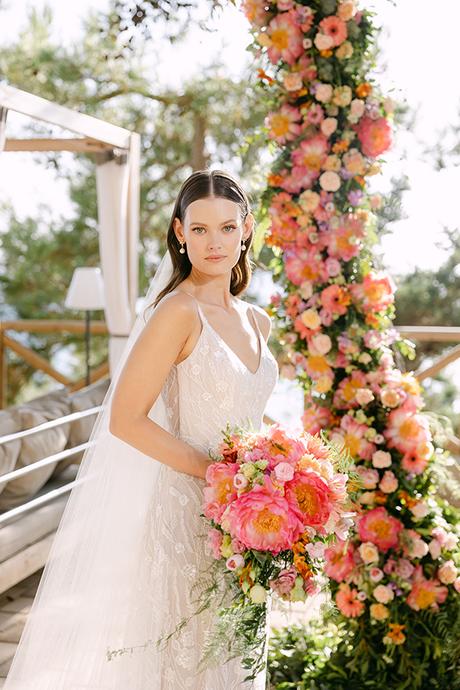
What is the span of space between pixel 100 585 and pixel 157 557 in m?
0.25

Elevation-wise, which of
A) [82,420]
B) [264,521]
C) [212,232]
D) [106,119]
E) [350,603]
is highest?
[106,119]

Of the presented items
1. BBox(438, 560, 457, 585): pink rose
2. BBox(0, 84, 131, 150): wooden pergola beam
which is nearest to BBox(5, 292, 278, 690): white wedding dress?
BBox(438, 560, 457, 585): pink rose

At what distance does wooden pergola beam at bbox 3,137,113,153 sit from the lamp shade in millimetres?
2510

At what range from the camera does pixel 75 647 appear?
2297 mm

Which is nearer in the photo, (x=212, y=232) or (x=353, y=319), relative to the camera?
(x=212, y=232)

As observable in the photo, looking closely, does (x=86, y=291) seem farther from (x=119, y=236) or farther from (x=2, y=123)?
(x=2, y=123)

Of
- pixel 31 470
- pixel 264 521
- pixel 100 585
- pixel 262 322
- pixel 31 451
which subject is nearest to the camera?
pixel 264 521

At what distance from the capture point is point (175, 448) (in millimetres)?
1940

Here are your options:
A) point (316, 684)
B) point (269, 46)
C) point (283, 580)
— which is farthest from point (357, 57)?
point (316, 684)

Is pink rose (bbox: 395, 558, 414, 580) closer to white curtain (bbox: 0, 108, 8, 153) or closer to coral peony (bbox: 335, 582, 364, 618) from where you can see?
coral peony (bbox: 335, 582, 364, 618)

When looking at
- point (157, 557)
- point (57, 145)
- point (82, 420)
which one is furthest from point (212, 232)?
point (57, 145)

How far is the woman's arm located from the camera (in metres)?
1.90

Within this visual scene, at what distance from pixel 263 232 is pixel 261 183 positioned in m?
0.17

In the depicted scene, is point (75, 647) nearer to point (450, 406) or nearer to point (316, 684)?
point (316, 684)
